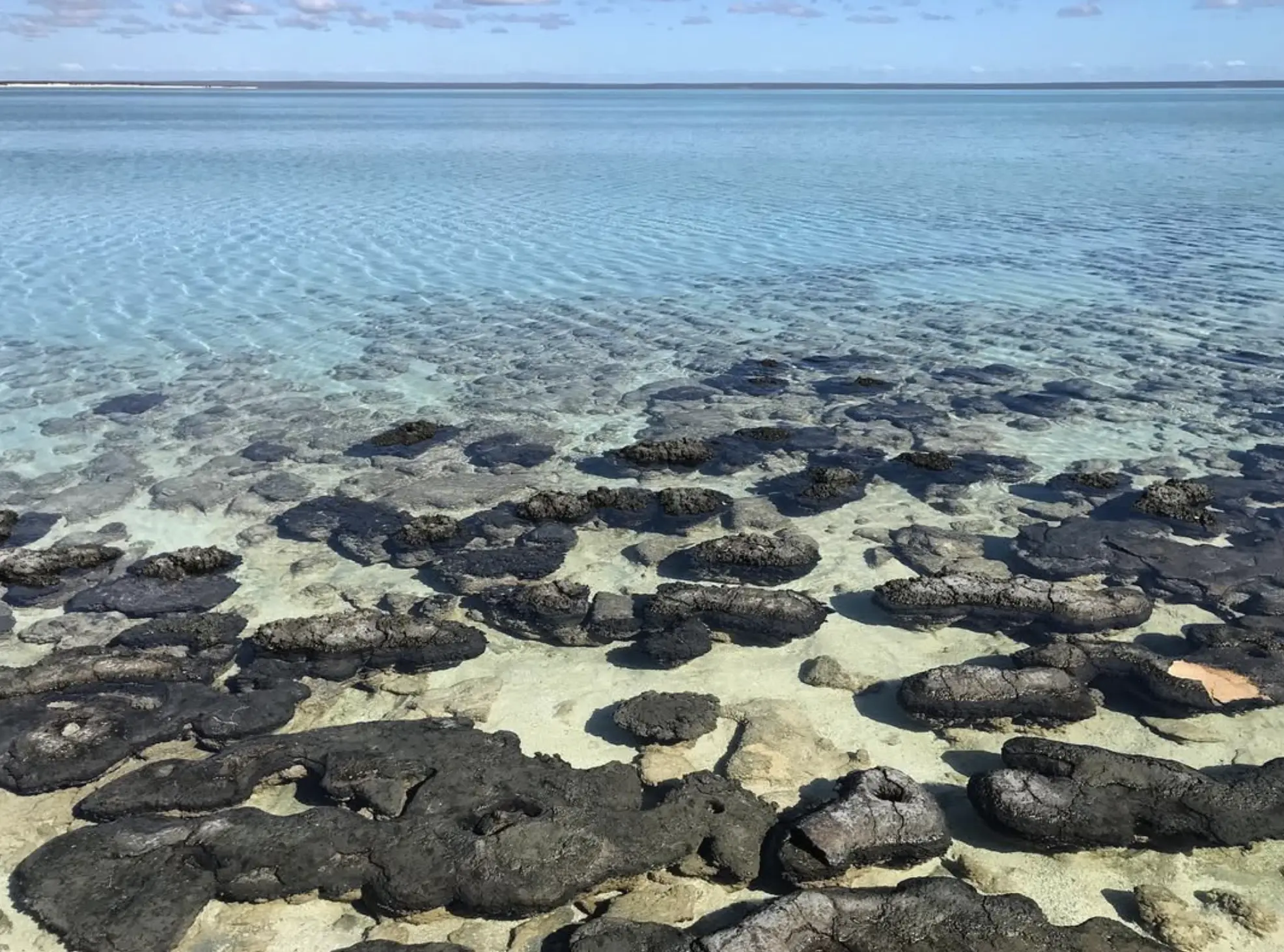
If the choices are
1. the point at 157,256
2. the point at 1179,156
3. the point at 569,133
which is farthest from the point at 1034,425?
the point at 569,133

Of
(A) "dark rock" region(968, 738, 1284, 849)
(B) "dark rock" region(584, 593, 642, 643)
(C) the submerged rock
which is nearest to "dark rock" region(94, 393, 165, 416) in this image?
(C) the submerged rock

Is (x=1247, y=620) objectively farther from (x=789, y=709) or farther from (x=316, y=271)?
(x=316, y=271)

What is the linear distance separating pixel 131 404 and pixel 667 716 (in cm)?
938

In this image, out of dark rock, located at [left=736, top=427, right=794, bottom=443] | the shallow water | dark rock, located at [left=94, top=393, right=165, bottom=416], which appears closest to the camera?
the shallow water

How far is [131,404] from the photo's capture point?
1305 centimetres

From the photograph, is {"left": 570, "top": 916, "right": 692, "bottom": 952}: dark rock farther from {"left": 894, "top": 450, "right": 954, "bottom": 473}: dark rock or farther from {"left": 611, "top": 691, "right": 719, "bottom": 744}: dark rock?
{"left": 894, "top": 450, "right": 954, "bottom": 473}: dark rock

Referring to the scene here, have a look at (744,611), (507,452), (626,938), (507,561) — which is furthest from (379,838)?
(507,452)

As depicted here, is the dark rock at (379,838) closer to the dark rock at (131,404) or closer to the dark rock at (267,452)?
the dark rock at (267,452)

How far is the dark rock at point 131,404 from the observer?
12766 millimetres

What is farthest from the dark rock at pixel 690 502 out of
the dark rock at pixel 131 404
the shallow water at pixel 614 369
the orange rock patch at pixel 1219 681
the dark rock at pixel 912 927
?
the dark rock at pixel 131 404

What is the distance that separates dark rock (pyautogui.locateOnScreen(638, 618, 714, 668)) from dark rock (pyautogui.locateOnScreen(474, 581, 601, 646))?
421 mm

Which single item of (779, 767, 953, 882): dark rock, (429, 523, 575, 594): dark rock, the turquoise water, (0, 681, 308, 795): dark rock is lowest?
the turquoise water

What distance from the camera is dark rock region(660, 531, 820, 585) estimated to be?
8398 millimetres

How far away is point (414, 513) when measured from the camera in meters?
9.72
